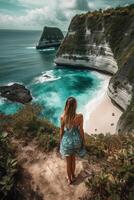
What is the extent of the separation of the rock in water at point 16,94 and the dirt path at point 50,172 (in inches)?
1268

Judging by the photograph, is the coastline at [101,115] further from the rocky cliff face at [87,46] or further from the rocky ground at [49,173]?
the rocky ground at [49,173]

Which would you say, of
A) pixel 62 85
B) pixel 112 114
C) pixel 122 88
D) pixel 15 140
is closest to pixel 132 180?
pixel 15 140

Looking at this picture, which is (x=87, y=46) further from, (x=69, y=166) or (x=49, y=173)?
(x=69, y=166)

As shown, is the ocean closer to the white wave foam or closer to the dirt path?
the white wave foam

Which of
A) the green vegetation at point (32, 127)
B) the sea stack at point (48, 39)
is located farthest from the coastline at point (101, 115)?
the sea stack at point (48, 39)

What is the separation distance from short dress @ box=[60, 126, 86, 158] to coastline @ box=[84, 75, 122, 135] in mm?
21195

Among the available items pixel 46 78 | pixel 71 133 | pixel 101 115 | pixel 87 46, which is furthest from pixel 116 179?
pixel 87 46

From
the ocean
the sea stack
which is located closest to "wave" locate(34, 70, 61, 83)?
the ocean

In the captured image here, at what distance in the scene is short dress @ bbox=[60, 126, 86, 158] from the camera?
706cm

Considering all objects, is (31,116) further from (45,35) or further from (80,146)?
(45,35)

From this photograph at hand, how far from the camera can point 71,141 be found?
706 centimetres

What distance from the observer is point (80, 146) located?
284 inches

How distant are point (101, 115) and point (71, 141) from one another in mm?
26424

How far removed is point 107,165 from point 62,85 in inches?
1702
